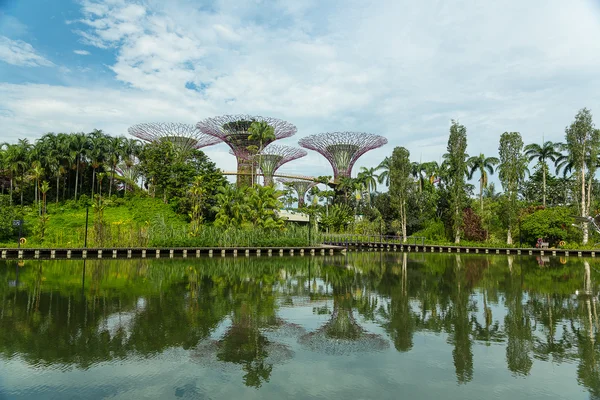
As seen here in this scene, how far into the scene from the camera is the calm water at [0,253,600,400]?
20.0 ft

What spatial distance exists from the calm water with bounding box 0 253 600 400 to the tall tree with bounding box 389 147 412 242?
2945 cm

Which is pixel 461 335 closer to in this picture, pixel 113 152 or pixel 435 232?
pixel 435 232

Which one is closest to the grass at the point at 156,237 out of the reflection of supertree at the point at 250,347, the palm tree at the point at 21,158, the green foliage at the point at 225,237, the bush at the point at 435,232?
the green foliage at the point at 225,237

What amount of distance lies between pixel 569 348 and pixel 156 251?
25.0 m

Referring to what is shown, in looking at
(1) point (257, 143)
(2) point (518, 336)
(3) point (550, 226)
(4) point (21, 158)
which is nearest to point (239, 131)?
(1) point (257, 143)

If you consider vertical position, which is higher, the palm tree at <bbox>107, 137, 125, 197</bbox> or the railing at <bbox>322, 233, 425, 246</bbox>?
the palm tree at <bbox>107, 137, 125, 197</bbox>

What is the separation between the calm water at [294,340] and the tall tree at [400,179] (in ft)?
96.6

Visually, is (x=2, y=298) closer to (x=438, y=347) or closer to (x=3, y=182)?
(x=438, y=347)

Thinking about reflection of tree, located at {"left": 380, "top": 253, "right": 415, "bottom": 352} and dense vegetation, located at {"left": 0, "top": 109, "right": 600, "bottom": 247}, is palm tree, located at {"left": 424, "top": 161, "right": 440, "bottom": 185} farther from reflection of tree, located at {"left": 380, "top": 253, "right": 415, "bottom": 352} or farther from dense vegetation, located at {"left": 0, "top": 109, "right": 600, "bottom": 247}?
reflection of tree, located at {"left": 380, "top": 253, "right": 415, "bottom": 352}

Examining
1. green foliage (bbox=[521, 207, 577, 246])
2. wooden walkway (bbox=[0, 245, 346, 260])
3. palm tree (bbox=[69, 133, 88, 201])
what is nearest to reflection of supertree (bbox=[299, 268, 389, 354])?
wooden walkway (bbox=[0, 245, 346, 260])

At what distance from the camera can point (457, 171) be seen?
43531 mm

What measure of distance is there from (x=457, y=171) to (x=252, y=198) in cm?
2197

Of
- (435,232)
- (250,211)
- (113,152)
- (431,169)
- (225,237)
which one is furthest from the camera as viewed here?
(431,169)

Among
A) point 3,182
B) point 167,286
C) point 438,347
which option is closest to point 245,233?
point 167,286
